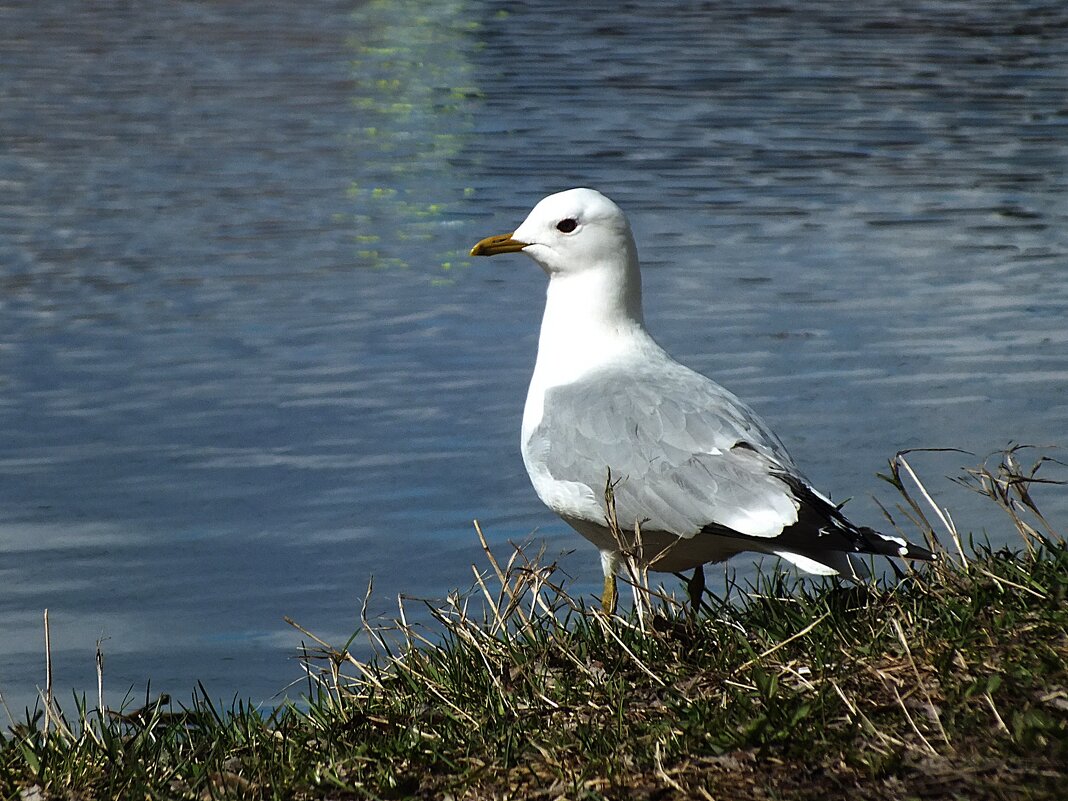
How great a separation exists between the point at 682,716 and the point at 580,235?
2623 millimetres

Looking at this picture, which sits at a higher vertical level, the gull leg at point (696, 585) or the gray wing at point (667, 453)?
the gray wing at point (667, 453)

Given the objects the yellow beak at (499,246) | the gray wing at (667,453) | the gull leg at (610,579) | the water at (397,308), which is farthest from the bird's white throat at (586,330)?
the water at (397,308)

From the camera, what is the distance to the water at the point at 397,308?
7863mm

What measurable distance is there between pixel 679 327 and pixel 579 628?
598 centimetres

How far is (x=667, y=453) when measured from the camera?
227 inches

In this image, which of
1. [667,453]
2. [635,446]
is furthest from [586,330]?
[667,453]

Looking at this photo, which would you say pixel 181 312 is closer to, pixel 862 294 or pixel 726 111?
pixel 862 294

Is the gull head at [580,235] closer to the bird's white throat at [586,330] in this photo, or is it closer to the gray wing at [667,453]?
the bird's white throat at [586,330]

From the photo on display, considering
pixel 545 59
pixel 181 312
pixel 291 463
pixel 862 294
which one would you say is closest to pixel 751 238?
pixel 862 294

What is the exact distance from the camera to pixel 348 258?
13500 millimetres

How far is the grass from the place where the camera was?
4.12 m

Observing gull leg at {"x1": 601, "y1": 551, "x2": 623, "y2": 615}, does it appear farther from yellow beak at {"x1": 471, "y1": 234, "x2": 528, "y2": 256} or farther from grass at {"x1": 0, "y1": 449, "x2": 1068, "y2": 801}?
yellow beak at {"x1": 471, "y1": 234, "x2": 528, "y2": 256}

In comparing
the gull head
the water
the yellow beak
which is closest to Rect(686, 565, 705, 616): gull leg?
the gull head

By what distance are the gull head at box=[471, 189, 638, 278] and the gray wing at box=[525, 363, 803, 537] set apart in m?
0.55
